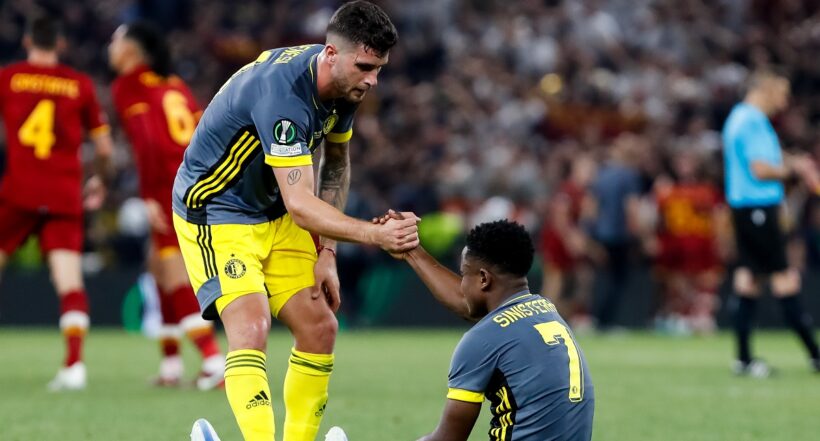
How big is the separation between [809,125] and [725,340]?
602cm

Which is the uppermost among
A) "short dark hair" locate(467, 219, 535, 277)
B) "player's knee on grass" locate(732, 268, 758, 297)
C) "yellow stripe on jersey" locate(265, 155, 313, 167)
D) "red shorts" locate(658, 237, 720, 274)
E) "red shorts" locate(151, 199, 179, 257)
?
"yellow stripe on jersey" locate(265, 155, 313, 167)

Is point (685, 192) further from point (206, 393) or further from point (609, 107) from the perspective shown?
point (206, 393)

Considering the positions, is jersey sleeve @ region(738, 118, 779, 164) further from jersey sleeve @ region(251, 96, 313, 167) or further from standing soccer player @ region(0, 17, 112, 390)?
jersey sleeve @ region(251, 96, 313, 167)

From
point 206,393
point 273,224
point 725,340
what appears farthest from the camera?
point 725,340

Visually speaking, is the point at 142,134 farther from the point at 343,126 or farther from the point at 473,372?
the point at 473,372

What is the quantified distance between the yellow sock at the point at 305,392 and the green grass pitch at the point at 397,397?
0.96 m

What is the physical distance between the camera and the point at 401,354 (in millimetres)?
13586

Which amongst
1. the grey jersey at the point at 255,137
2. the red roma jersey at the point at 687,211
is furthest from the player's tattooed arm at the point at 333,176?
the red roma jersey at the point at 687,211

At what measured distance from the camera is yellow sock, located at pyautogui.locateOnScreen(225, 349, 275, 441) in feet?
17.2

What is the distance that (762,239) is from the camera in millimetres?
10797

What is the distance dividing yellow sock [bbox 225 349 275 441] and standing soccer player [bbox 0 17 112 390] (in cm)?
428

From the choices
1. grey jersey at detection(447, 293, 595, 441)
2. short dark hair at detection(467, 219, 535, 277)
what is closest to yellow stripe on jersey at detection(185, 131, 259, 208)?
short dark hair at detection(467, 219, 535, 277)

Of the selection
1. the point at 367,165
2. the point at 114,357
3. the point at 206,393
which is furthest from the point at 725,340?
the point at 206,393

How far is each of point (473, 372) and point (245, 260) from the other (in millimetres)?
1280
